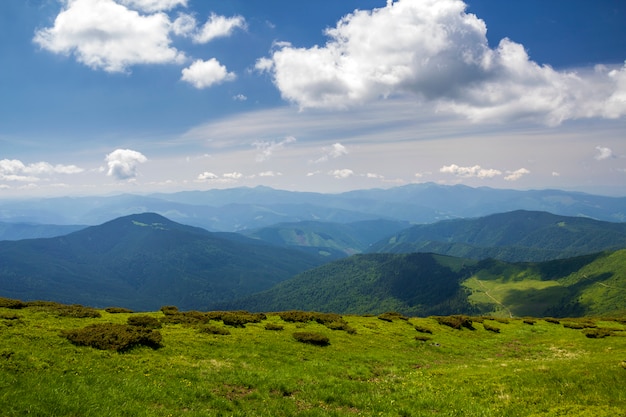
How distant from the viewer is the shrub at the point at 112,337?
67.9 ft

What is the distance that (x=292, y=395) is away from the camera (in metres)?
18.2

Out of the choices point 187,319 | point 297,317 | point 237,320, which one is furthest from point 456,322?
point 187,319

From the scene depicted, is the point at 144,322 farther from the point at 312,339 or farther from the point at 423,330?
the point at 423,330

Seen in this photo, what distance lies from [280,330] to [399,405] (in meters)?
18.0

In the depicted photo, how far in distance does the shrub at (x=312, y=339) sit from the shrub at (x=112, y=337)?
483 inches

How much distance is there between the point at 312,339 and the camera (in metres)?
29.6

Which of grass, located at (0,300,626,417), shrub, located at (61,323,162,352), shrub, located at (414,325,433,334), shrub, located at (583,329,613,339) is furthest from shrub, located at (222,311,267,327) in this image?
shrub, located at (583,329,613,339)

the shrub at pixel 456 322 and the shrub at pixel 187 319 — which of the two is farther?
the shrub at pixel 456 322

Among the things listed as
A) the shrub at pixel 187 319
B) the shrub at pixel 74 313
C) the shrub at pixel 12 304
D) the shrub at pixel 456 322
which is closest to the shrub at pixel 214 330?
the shrub at pixel 187 319

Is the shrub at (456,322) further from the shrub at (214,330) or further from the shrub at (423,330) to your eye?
the shrub at (214,330)

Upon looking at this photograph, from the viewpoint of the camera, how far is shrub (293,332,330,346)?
2963 centimetres

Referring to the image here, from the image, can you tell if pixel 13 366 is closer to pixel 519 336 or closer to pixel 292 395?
pixel 292 395

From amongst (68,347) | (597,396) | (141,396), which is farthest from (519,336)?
(68,347)

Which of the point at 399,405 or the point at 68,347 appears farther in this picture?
the point at 68,347
